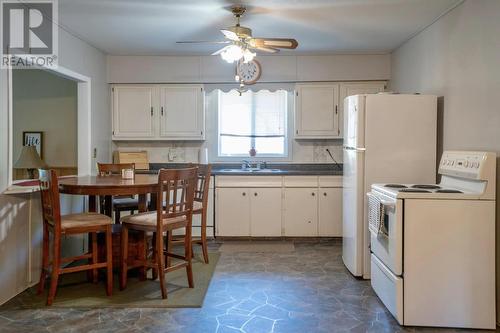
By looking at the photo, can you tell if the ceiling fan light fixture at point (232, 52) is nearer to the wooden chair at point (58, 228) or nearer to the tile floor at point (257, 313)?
the wooden chair at point (58, 228)

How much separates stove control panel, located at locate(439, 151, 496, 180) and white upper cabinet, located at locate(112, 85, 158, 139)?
333 centimetres

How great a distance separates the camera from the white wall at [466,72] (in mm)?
2537

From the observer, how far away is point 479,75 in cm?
271

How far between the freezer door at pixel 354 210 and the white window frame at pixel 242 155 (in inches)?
63.1

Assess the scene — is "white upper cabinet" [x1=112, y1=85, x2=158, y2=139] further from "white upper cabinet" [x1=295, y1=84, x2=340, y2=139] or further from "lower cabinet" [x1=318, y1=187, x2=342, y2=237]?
"lower cabinet" [x1=318, y1=187, x2=342, y2=237]

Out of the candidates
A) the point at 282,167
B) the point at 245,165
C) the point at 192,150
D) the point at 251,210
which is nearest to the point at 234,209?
the point at 251,210

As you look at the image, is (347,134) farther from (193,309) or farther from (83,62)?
(83,62)

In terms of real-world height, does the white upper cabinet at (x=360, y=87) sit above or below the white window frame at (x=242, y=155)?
above

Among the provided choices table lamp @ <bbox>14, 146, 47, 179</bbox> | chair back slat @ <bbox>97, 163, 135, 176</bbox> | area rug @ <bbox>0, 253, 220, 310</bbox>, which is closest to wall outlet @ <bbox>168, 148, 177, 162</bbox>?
chair back slat @ <bbox>97, 163, 135, 176</bbox>

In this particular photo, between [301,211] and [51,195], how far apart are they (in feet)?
8.99

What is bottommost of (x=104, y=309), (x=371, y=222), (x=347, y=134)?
(x=104, y=309)

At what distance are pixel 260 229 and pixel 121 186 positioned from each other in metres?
2.14

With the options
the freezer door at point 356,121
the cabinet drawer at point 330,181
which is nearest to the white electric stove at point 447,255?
the freezer door at point 356,121

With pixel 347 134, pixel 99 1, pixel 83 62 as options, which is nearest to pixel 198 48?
pixel 83 62
